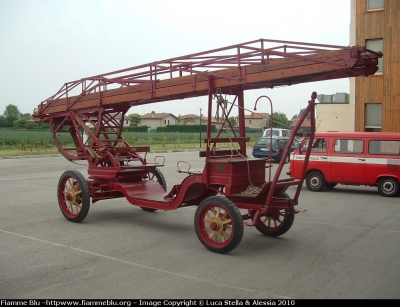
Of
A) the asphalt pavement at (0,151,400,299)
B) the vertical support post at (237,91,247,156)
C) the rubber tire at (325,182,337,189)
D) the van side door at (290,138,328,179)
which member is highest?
the vertical support post at (237,91,247,156)

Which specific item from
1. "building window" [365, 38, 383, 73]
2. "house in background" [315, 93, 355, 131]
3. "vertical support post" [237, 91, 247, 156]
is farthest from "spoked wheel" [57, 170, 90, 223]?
"house in background" [315, 93, 355, 131]

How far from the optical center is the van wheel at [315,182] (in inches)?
580

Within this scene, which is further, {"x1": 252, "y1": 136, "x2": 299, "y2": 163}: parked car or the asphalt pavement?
{"x1": 252, "y1": 136, "x2": 299, "y2": 163}: parked car

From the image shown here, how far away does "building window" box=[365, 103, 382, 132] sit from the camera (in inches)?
904

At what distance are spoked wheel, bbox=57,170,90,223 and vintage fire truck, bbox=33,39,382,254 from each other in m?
0.02

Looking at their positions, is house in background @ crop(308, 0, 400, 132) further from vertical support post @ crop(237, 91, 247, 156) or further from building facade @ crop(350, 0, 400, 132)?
vertical support post @ crop(237, 91, 247, 156)

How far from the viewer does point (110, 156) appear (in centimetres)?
980

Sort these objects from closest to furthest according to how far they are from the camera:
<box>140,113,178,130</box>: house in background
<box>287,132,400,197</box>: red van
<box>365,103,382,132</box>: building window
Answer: <box>287,132,400,197</box>: red van, <box>365,103,382,132</box>: building window, <box>140,113,178,130</box>: house in background

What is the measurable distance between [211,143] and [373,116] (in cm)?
1750

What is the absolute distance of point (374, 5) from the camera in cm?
2277

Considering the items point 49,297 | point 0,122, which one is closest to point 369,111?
point 49,297

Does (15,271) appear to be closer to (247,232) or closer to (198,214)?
(198,214)

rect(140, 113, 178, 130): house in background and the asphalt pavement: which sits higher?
rect(140, 113, 178, 130): house in background

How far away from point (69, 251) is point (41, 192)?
7179 mm
